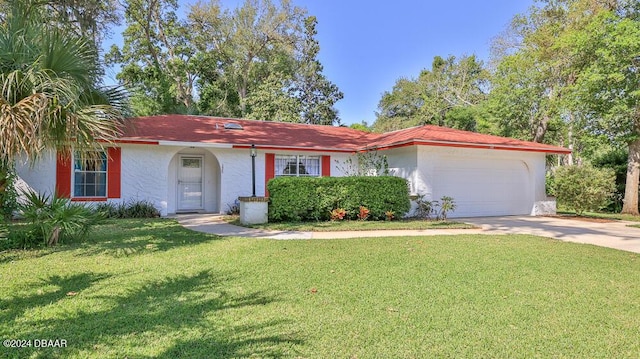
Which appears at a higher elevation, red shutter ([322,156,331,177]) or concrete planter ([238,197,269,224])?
red shutter ([322,156,331,177])

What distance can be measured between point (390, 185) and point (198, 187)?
7739 millimetres

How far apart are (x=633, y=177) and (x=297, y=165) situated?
1427 cm

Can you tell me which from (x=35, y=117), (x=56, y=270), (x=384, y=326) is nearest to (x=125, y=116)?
(x=35, y=117)

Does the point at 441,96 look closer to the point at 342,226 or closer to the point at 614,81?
the point at 614,81

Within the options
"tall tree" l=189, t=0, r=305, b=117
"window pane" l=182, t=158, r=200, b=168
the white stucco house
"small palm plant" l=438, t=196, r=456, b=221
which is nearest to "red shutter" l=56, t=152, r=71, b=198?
the white stucco house

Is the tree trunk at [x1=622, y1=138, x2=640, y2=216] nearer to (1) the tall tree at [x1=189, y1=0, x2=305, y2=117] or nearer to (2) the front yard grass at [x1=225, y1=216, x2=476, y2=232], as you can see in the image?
(2) the front yard grass at [x1=225, y1=216, x2=476, y2=232]

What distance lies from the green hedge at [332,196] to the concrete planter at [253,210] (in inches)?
10.4

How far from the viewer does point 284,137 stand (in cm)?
1593

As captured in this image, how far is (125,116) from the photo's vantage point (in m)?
7.12

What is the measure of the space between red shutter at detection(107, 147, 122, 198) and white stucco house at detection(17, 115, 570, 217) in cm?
3

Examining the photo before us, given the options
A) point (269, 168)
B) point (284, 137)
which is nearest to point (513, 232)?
point (269, 168)

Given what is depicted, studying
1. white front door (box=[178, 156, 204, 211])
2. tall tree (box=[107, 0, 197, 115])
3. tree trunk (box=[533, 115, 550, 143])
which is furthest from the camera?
tall tree (box=[107, 0, 197, 115])

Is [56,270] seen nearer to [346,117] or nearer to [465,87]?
[346,117]

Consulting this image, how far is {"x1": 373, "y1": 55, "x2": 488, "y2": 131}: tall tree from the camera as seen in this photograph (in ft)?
102
